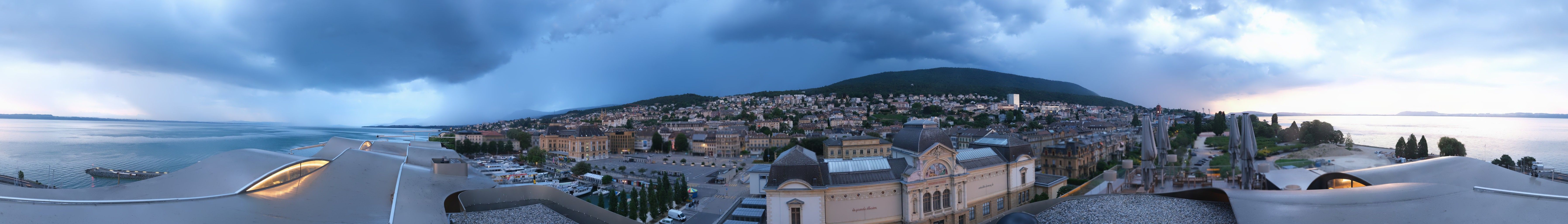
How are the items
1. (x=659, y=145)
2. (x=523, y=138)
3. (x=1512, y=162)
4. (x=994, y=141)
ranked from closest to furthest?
(x=1512, y=162)
(x=994, y=141)
(x=523, y=138)
(x=659, y=145)

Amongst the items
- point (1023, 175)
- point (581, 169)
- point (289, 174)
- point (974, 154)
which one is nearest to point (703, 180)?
point (581, 169)

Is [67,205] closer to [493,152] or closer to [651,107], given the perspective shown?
[493,152]

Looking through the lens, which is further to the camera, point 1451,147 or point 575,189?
point 575,189

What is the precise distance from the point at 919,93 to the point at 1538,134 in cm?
7970

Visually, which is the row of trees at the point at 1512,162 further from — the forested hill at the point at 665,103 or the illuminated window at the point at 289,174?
the forested hill at the point at 665,103

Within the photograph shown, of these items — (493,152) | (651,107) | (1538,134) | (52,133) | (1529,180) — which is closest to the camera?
(1529,180)

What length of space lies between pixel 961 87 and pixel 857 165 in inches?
3859

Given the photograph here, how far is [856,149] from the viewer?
26.8 metres

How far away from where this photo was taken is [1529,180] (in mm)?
9055

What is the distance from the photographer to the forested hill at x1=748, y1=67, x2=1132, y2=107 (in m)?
97.8

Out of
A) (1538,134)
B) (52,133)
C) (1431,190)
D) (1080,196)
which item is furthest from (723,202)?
(52,133)

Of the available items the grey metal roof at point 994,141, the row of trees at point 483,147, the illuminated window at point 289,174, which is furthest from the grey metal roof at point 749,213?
the row of trees at point 483,147

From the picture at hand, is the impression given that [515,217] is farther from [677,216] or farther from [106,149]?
[106,149]

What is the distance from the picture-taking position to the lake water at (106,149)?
53.1 feet
